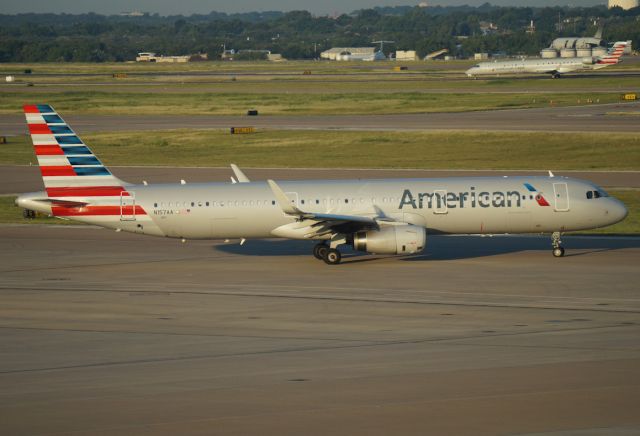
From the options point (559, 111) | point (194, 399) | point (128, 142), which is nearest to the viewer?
point (194, 399)

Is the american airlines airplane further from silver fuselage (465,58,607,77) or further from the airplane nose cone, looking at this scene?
silver fuselage (465,58,607,77)

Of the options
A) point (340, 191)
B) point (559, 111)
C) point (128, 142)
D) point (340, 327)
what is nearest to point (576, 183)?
point (340, 191)

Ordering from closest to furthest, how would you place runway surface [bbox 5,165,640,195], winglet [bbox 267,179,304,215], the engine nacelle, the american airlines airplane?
winglet [bbox 267,179,304,215] < the engine nacelle < the american airlines airplane < runway surface [bbox 5,165,640,195]

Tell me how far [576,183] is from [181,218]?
17.7 meters

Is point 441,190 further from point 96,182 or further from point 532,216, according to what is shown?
point 96,182

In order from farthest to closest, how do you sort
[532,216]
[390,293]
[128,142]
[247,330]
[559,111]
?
[559,111]
[128,142]
[532,216]
[390,293]
[247,330]

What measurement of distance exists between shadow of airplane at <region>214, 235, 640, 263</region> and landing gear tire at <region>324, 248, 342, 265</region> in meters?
1.20

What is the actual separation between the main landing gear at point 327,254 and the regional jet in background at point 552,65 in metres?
146

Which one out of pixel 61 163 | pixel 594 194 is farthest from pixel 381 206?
pixel 61 163

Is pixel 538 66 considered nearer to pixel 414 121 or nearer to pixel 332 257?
pixel 414 121

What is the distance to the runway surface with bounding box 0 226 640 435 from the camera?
2298 cm

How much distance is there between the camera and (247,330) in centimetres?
3316

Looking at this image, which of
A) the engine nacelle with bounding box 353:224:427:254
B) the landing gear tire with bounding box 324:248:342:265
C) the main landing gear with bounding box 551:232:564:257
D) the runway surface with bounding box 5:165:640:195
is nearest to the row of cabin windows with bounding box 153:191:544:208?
the engine nacelle with bounding box 353:224:427:254

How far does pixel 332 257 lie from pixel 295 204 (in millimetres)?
2847
